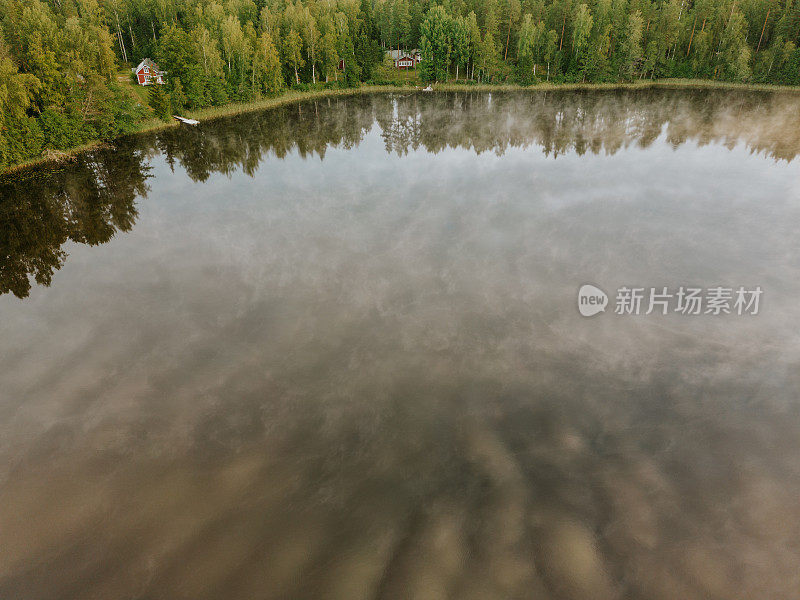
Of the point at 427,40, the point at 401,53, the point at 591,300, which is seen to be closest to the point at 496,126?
the point at 427,40

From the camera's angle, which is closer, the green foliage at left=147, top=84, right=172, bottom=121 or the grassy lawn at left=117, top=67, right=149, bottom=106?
the green foliage at left=147, top=84, right=172, bottom=121

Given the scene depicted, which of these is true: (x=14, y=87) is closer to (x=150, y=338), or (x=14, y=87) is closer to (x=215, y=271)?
(x=215, y=271)

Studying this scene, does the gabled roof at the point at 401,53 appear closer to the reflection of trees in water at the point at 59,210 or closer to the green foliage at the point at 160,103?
the green foliage at the point at 160,103

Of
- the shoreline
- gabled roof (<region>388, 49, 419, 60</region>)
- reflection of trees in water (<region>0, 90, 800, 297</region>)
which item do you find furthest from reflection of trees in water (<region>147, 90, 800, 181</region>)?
gabled roof (<region>388, 49, 419, 60</region>)

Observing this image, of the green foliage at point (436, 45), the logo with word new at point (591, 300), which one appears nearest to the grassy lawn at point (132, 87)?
the green foliage at point (436, 45)

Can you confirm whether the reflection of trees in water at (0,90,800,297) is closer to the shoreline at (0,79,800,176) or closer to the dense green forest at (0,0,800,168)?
the shoreline at (0,79,800,176)
